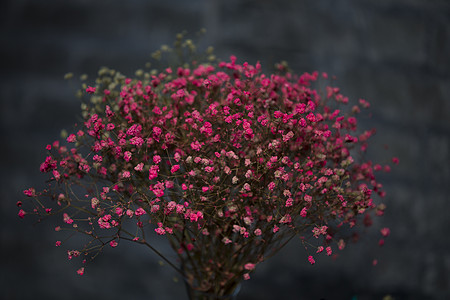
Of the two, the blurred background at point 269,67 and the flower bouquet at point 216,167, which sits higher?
the blurred background at point 269,67

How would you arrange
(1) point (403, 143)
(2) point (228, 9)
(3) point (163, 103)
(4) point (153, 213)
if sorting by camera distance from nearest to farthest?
(4) point (153, 213) < (3) point (163, 103) < (2) point (228, 9) < (1) point (403, 143)

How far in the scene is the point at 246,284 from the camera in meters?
1.51

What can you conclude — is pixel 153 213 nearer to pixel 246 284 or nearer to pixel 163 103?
pixel 163 103

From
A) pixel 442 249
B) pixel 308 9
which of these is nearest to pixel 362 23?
pixel 308 9

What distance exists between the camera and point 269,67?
4.88 ft

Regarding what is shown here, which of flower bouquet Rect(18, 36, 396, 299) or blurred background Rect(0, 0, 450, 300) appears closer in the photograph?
flower bouquet Rect(18, 36, 396, 299)

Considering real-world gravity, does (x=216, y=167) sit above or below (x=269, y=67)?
below

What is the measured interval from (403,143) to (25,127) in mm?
1253

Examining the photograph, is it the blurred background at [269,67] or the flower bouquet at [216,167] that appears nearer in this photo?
the flower bouquet at [216,167]

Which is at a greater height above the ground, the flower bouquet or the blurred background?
the blurred background

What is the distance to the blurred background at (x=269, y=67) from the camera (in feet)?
4.96

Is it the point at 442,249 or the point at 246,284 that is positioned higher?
the point at 442,249

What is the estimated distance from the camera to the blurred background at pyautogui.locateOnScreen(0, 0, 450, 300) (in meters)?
1.51

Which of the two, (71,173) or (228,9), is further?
(228,9)
